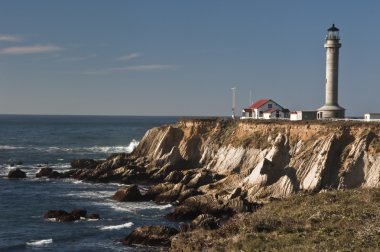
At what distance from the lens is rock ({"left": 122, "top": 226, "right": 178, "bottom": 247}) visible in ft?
119

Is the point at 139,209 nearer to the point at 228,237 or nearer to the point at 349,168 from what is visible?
the point at 349,168

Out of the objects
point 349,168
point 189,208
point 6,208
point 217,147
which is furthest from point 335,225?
point 217,147

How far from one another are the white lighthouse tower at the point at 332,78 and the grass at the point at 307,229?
134ft

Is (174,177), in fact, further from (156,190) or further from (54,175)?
(54,175)

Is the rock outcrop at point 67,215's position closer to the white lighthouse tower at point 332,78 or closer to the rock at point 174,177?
the rock at point 174,177

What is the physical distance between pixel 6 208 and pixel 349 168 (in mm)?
30892

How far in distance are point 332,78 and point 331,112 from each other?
4394mm

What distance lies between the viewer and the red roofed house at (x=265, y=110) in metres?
82.4

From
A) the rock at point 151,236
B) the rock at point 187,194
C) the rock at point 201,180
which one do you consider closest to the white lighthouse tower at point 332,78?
the rock at point 201,180

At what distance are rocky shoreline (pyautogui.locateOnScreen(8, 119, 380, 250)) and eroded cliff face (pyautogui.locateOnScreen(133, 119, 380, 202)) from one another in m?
0.07

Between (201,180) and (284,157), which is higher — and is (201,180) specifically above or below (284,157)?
below

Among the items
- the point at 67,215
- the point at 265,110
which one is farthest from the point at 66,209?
the point at 265,110

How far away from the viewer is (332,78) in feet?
237

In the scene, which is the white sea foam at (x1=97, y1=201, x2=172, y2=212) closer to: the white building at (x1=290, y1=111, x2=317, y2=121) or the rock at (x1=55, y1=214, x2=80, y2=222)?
the rock at (x1=55, y1=214, x2=80, y2=222)
